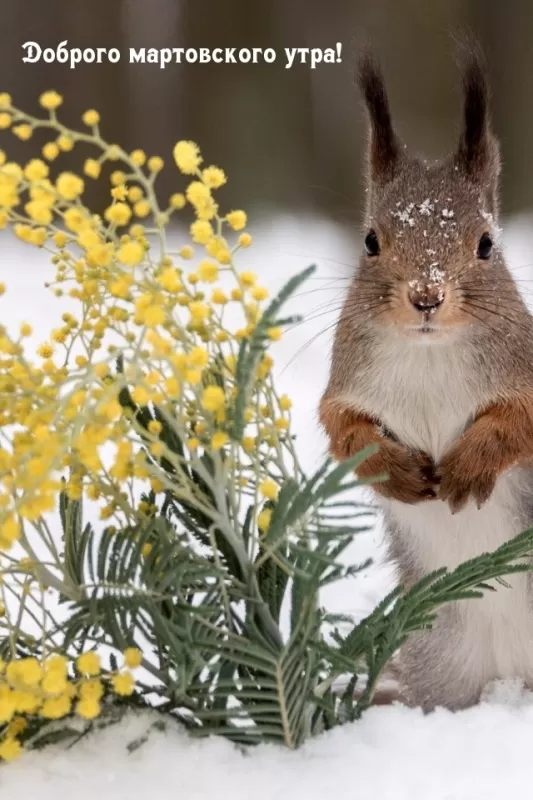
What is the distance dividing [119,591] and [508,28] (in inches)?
34.4

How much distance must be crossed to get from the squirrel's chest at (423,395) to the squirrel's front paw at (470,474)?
1.7 inches

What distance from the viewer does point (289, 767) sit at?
0.60 meters

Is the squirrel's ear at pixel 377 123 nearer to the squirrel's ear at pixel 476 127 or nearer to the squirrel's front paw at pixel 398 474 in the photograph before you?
the squirrel's ear at pixel 476 127

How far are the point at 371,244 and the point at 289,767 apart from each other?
18.8 inches

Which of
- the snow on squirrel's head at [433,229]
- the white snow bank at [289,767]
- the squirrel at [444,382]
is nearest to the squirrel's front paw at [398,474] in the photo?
the squirrel at [444,382]

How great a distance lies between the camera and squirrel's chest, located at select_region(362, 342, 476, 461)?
82cm

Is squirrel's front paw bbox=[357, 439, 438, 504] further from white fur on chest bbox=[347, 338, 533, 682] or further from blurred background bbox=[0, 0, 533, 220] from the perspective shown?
blurred background bbox=[0, 0, 533, 220]

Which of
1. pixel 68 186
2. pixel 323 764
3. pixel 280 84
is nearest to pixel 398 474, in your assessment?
pixel 323 764

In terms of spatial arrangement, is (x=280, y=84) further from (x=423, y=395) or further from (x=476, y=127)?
(x=423, y=395)

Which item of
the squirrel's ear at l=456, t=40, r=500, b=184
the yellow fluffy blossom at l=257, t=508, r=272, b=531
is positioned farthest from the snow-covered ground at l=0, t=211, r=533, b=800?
the squirrel's ear at l=456, t=40, r=500, b=184

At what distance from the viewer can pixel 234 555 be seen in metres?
0.62

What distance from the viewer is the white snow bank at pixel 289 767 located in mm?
578

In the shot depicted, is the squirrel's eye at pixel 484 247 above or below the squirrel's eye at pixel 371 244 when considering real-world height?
below

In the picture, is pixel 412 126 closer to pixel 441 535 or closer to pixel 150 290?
pixel 441 535
